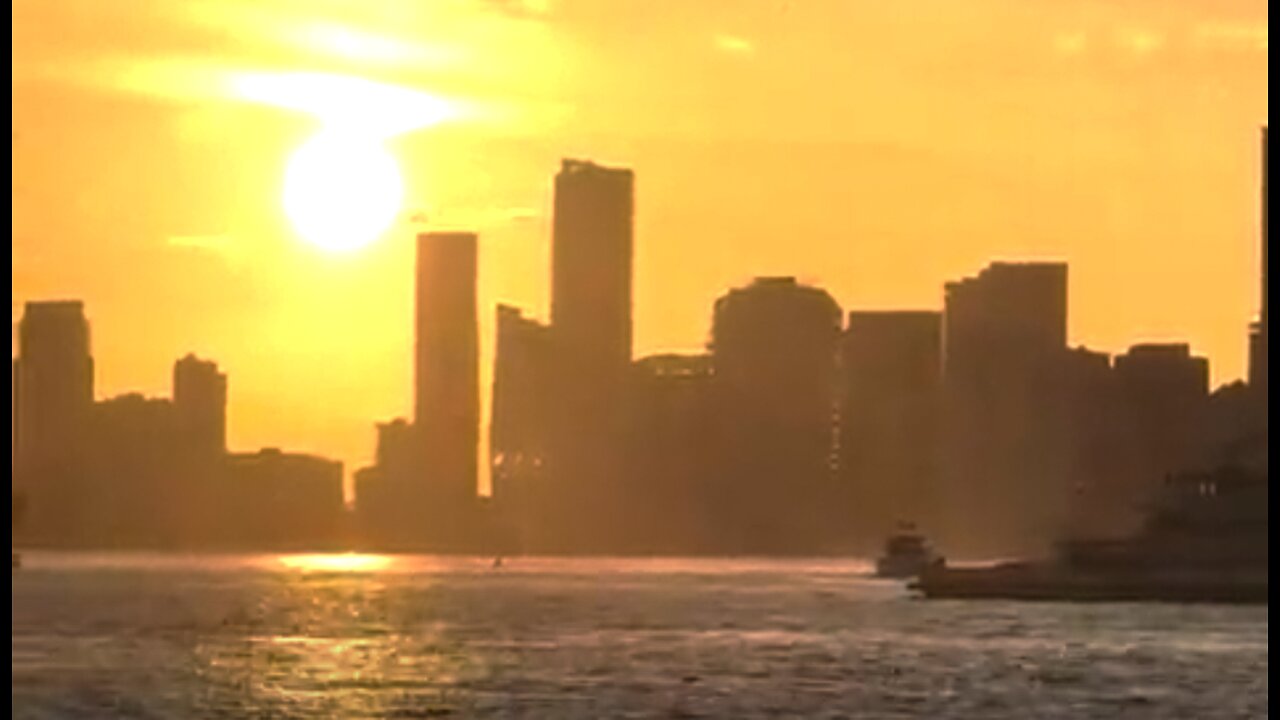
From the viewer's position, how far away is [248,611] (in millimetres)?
143250

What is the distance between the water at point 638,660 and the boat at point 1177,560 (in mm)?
1231

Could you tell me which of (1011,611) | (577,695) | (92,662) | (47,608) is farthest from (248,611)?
(577,695)

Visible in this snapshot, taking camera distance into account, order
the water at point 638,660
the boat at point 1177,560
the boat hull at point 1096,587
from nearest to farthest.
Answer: the water at point 638,660 < the boat hull at point 1096,587 < the boat at point 1177,560

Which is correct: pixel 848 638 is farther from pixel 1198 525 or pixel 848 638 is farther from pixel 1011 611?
pixel 1198 525

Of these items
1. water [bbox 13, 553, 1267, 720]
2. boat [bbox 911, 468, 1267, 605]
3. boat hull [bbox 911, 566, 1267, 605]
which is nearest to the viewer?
water [bbox 13, 553, 1267, 720]

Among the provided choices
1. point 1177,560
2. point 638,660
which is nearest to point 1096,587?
point 1177,560

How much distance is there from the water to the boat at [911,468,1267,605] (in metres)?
1.23

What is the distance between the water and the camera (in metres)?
69.1

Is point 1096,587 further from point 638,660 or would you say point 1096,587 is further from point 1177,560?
point 638,660

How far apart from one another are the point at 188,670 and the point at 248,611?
190 feet

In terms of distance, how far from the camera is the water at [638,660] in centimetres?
6906

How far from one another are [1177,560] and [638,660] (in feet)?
179

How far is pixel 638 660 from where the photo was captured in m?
92.4

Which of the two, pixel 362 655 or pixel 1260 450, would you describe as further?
pixel 1260 450
